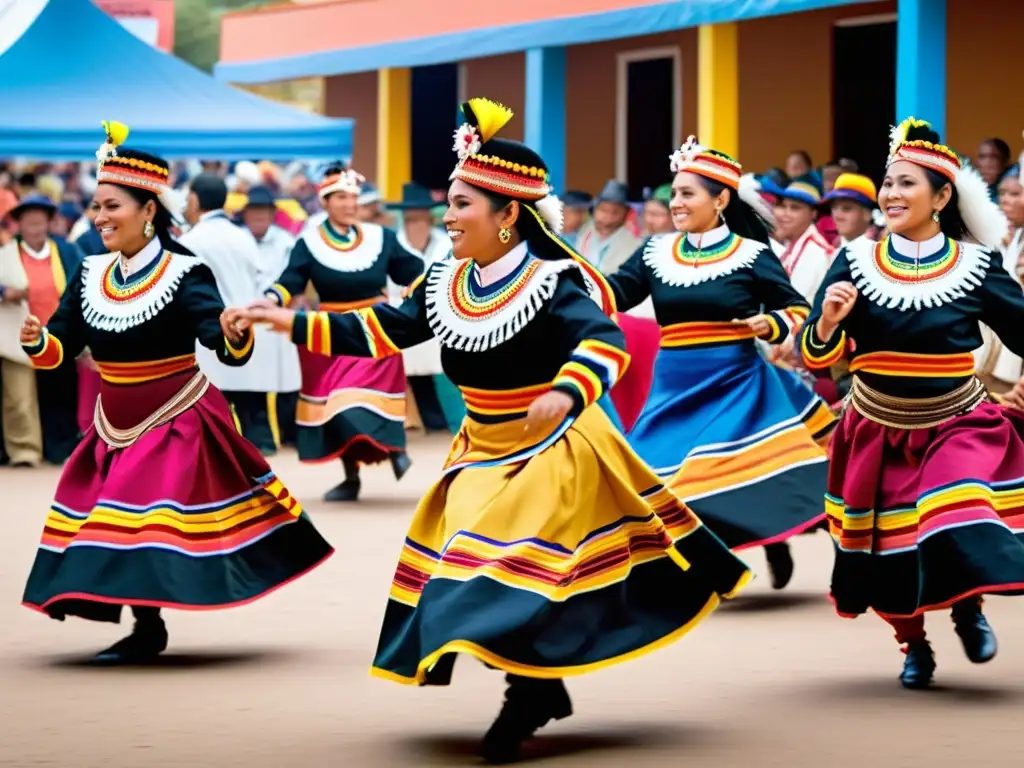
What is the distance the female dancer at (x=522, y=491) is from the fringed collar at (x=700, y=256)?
8.16ft

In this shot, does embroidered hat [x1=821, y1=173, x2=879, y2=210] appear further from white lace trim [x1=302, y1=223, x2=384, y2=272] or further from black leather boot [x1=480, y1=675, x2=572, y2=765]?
black leather boot [x1=480, y1=675, x2=572, y2=765]

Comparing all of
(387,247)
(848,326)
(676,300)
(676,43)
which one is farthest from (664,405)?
(676,43)

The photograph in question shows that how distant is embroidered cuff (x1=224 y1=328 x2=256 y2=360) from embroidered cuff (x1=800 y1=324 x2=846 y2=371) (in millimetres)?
1823

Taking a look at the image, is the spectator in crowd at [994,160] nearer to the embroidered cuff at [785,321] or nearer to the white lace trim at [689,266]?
the white lace trim at [689,266]

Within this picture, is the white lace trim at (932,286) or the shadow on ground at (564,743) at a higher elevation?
the white lace trim at (932,286)

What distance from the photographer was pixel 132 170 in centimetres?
782

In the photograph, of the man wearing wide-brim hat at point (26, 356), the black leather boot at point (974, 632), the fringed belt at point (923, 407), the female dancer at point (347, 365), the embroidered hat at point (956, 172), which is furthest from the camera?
the man wearing wide-brim hat at point (26, 356)

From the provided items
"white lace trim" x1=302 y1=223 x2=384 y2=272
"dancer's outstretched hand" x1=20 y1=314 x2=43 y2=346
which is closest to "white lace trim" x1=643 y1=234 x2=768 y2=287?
"dancer's outstretched hand" x1=20 y1=314 x2=43 y2=346

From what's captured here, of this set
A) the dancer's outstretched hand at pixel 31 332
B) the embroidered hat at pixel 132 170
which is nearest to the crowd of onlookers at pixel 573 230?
the embroidered hat at pixel 132 170

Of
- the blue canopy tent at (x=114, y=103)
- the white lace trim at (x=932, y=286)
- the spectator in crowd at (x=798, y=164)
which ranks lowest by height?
the white lace trim at (x=932, y=286)

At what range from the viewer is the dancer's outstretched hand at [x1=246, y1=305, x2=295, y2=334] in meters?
6.32

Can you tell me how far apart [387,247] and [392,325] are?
674cm

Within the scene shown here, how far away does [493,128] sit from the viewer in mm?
6285

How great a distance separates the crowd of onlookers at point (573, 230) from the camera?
13.5 m
